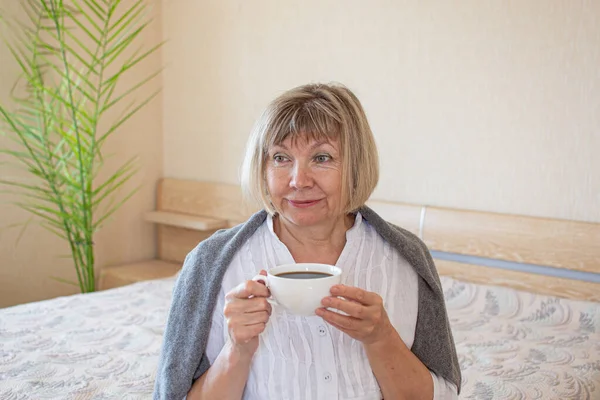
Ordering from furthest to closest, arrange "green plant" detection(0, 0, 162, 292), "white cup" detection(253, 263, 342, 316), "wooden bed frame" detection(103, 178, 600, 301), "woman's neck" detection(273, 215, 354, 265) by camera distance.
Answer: "green plant" detection(0, 0, 162, 292)
"wooden bed frame" detection(103, 178, 600, 301)
"woman's neck" detection(273, 215, 354, 265)
"white cup" detection(253, 263, 342, 316)

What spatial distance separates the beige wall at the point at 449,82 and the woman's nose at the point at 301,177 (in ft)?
4.88

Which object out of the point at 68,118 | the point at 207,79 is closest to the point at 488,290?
the point at 207,79

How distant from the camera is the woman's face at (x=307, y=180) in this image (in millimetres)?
1234

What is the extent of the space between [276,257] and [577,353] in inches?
45.8

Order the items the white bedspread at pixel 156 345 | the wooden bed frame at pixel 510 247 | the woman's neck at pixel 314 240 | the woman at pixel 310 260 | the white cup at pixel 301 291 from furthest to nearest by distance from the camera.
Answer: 1. the wooden bed frame at pixel 510 247
2. the white bedspread at pixel 156 345
3. the woman's neck at pixel 314 240
4. the woman at pixel 310 260
5. the white cup at pixel 301 291

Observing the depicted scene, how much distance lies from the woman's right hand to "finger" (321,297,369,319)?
0.33 ft

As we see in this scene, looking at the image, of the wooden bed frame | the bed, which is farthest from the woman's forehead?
the wooden bed frame

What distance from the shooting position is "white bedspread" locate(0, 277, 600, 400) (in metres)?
1.76

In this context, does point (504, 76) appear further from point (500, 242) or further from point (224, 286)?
point (224, 286)

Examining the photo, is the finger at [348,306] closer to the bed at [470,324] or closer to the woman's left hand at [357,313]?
the woman's left hand at [357,313]

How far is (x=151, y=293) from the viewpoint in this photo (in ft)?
8.82

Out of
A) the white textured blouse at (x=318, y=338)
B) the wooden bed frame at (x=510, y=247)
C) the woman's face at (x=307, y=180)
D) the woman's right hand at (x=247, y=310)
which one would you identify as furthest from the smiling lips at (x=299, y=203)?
the wooden bed frame at (x=510, y=247)

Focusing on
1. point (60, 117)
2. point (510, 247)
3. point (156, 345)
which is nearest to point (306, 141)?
point (156, 345)

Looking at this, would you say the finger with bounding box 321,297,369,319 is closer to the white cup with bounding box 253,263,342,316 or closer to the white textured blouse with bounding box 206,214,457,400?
the white cup with bounding box 253,263,342,316
